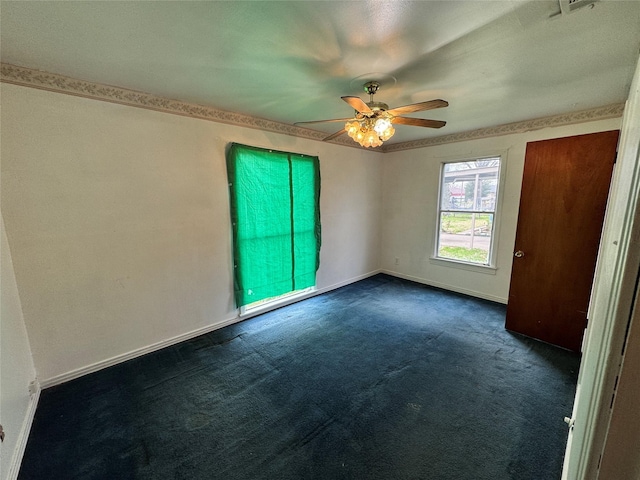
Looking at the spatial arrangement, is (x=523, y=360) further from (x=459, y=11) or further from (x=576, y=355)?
(x=459, y=11)

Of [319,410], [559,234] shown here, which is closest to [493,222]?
[559,234]

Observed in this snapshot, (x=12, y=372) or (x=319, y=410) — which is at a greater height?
(x=12, y=372)

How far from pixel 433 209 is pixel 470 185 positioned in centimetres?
61

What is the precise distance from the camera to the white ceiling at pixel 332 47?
4.31ft

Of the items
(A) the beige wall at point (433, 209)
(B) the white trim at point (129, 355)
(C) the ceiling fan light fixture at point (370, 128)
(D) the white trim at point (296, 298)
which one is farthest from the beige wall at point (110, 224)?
(A) the beige wall at point (433, 209)

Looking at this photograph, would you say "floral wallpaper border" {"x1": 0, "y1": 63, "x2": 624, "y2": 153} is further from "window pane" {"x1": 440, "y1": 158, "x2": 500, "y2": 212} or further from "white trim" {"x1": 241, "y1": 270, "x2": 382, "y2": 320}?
"white trim" {"x1": 241, "y1": 270, "x2": 382, "y2": 320}

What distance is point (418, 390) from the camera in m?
2.03

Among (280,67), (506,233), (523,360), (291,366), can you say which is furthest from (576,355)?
(280,67)

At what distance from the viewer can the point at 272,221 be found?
3.30 m

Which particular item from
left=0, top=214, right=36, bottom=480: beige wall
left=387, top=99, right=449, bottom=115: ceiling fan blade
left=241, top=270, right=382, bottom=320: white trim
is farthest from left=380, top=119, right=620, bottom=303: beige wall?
left=0, top=214, right=36, bottom=480: beige wall

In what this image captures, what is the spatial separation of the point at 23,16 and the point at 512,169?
457 centimetres

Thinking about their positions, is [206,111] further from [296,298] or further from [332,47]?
[296,298]

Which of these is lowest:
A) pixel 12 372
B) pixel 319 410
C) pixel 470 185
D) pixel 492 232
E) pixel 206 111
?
pixel 319 410

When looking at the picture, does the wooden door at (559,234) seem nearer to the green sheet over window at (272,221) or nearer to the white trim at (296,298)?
the white trim at (296,298)
